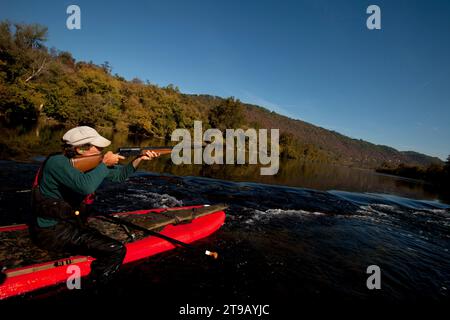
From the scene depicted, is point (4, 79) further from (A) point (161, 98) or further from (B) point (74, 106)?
(A) point (161, 98)

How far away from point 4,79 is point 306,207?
149 feet

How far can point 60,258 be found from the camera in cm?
445

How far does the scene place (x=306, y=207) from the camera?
46.2 ft

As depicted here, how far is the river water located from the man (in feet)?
3.14

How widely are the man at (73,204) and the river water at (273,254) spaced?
0.96 metres

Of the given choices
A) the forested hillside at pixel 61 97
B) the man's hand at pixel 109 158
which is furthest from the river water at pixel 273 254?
the forested hillside at pixel 61 97

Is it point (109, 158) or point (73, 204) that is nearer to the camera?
point (73, 204)

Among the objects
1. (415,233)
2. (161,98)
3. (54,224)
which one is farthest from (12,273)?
(161,98)

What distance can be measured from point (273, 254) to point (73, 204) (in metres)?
5.54

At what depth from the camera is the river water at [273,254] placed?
539 cm

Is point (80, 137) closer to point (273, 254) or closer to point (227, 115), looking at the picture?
point (273, 254)

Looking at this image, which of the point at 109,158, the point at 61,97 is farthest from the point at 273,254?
the point at 61,97

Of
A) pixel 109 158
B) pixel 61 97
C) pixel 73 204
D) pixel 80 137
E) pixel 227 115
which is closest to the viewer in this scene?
pixel 80 137

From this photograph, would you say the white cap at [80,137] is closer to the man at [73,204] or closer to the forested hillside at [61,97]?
the man at [73,204]
